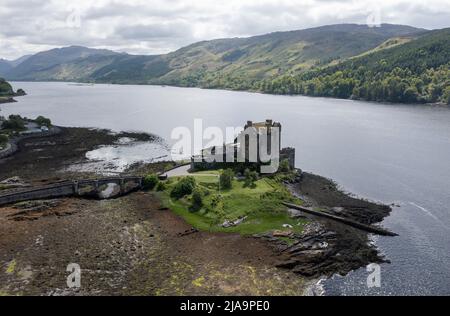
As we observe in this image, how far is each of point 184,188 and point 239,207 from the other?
42.3 feet

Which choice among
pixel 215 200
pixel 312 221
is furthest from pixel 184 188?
pixel 312 221

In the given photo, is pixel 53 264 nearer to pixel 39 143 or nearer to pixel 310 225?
pixel 310 225

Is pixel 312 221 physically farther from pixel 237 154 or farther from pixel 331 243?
pixel 237 154

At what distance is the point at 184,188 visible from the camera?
86000 mm

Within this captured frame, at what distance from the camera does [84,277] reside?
5706 cm

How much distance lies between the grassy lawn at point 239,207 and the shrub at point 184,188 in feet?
4.70

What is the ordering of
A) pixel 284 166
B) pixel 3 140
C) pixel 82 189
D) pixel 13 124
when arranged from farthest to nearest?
pixel 13 124 < pixel 3 140 < pixel 284 166 < pixel 82 189

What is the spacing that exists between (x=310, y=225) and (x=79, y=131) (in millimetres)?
138165

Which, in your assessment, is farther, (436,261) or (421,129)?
(421,129)

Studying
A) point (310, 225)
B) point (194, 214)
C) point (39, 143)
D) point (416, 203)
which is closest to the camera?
point (310, 225)

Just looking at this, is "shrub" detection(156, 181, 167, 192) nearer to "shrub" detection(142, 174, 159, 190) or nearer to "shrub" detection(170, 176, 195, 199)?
"shrub" detection(142, 174, 159, 190)

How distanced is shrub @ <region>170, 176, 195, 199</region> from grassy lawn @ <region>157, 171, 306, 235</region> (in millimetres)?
1432
